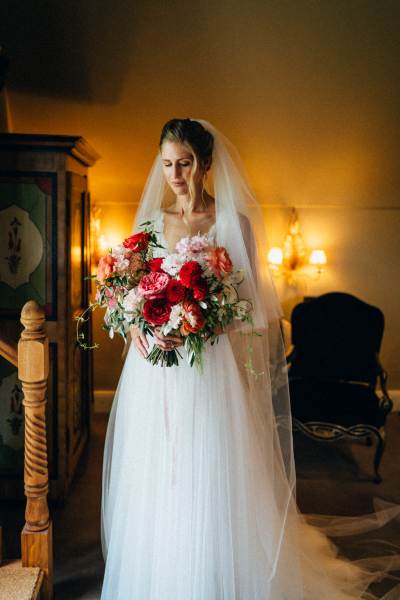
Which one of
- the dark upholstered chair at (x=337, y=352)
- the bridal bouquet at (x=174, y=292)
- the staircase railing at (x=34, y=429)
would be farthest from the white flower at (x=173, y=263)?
the dark upholstered chair at (x=337, y=352)

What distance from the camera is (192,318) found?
194cm

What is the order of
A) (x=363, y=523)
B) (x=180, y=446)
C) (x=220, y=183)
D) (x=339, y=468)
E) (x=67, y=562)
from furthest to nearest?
(x=339, y=468)
(x=363, y=523)
(x=67, y=562)
(x=220, y=183)
(x=180, y=446)

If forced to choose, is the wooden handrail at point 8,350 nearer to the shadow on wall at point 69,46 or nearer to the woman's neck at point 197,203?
the woman's neck at point 197,203

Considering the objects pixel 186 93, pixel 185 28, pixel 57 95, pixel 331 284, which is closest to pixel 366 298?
pixel 331 284

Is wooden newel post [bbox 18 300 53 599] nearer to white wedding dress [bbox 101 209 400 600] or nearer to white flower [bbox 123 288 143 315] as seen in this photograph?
white wedding dress [bbox 101 209 400 600]

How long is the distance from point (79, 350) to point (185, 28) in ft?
7.41

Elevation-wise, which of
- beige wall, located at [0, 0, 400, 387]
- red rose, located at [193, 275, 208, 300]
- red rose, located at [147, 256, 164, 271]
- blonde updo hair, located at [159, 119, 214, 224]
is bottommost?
red rose, located at [193, 275, 208, 300]

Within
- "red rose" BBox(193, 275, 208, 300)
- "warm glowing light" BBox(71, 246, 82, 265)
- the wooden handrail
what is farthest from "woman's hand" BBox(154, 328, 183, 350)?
"warm glowing light" BBox(71, 246, 82, 265)

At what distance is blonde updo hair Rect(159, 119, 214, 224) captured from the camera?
2.23 meters

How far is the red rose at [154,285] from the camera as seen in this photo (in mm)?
1959

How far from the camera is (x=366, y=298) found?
5.23 m

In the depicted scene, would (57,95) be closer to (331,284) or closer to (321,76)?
(321,76)

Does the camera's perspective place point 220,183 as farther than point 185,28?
No

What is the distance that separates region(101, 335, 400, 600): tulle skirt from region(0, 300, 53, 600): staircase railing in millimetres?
307
